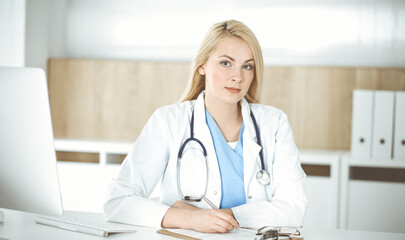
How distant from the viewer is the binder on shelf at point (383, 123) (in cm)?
300

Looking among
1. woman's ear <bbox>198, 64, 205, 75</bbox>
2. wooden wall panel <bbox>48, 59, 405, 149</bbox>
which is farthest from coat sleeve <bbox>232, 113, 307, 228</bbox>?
wooden wall panel <bbox>48, 59, 405, 149</bbox>

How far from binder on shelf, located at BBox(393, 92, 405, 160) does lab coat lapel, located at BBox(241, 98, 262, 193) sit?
1.46 meters

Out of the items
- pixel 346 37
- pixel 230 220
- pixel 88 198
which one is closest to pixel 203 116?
pixel 230 220

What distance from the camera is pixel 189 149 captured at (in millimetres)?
1817

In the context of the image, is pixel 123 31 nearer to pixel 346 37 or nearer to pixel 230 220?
pixel 346 37

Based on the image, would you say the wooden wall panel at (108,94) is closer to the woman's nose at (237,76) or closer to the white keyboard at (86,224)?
the woman's nose at (237,76)

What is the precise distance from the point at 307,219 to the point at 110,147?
→ 4.41ft

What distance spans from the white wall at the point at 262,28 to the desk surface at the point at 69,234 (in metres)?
2.26

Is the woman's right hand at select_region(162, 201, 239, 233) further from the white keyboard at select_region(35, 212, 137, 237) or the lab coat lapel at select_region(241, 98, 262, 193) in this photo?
the lab coat lapel at select_region(241, 98, 262, 193)

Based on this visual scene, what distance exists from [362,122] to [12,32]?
93.4 inches

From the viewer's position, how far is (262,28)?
12.0 feet

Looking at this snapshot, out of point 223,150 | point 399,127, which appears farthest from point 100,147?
point 399,127

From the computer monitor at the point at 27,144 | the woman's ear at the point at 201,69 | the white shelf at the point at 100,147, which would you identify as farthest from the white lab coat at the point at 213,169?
the white shelf at the point at 100,147

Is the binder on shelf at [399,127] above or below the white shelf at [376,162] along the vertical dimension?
above
